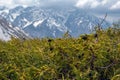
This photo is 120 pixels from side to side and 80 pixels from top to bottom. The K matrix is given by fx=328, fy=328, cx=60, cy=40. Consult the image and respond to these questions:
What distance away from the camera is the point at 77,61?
6.88 metres

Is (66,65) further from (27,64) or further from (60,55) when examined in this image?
(27,64)

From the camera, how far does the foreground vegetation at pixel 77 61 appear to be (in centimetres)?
655

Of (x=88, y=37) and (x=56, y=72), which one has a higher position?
(x=88, y=37)

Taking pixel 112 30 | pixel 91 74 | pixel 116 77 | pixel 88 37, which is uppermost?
pixel 112 30

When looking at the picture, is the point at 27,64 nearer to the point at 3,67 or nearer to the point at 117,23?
the point at 3,67

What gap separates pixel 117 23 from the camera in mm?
8930

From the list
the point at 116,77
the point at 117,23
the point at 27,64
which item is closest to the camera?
the point at 116,77

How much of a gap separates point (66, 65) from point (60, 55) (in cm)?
27

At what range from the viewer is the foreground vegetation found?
258 inches

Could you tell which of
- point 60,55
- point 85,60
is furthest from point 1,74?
point 85,60

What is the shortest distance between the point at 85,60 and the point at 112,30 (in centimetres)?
207

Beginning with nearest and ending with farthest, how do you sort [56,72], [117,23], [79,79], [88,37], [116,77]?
[116,77]
[79,79]
[56,72]
[88,37]
[117,23]

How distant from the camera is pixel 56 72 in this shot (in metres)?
6.92

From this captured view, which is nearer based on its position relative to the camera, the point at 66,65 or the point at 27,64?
the point at 66,65
